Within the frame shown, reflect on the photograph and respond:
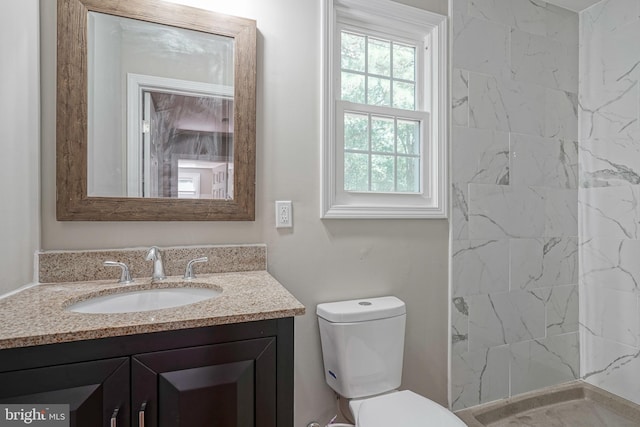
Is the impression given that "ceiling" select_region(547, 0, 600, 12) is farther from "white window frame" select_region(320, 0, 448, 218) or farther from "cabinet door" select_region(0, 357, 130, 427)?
"cabinet door" select_region(0, 357, 130, 427)

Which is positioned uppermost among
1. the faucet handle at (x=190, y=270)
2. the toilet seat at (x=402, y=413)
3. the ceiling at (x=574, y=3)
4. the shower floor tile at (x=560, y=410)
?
the ceiling at (x=574, y=3)

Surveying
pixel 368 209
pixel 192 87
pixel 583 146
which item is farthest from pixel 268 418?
pixel 583 146

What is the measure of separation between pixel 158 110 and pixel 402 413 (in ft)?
4.85

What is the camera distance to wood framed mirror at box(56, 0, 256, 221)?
126 cm

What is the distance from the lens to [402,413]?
1.31 metres

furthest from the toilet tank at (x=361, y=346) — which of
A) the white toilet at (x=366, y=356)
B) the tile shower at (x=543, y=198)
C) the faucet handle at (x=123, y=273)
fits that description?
the faucet handle at (x=123, y=273)

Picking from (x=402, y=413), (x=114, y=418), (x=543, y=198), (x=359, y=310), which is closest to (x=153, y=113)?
(x=114, y=418)

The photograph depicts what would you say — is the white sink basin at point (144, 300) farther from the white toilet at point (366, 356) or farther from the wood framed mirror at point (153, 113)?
the white toilet at point (366, 356)

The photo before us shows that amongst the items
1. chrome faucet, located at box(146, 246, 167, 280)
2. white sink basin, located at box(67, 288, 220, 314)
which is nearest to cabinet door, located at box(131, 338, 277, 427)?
white sink basin, located at box(67, 288, 220, 314)

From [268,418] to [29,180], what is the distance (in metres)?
1.11

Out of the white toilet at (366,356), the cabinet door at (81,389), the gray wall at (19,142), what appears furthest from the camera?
the white toilet at (366,356)

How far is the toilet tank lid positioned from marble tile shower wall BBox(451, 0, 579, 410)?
500mm

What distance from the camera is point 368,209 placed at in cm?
169

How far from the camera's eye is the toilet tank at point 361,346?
1.46m
